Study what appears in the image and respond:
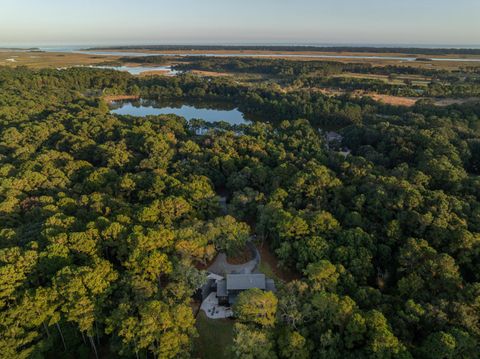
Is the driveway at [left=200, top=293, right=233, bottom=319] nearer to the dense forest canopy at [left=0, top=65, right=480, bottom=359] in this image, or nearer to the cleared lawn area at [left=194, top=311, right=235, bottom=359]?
the cleared lawn area at [left=194, top=311, right=235, bottom=359]

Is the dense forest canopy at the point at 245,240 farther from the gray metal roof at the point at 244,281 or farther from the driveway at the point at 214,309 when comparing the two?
the gray metal roof at the point at 244,281

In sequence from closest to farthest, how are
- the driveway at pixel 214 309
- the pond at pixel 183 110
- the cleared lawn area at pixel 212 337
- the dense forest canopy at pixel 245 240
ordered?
the dense forest canopy at pixel 245 240, the cleared lawn area at pixel 212 337, the driveway at pixel 214 309, the pond at pixel 183 110

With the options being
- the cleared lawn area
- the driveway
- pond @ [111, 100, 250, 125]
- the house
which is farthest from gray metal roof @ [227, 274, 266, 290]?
pond @ [111, 100, 250, 125]

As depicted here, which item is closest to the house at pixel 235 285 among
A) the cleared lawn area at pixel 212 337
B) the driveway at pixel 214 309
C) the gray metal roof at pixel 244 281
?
the gray metal roof at pixel 244 281

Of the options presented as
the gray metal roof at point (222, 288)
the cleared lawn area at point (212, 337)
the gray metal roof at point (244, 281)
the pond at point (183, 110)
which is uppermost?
the pond at point (183, 110)

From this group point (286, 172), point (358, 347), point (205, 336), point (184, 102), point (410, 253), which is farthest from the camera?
point (184, 102)

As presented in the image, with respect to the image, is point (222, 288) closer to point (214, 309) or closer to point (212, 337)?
point (214, 309)

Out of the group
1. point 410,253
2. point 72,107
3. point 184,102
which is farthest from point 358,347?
point 184,102

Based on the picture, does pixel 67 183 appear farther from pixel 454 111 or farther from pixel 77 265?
pixel 454 111
